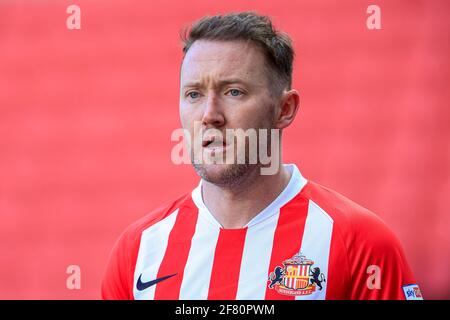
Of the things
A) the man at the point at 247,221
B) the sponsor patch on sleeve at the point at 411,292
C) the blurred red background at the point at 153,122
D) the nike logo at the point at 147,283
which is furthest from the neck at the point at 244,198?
the blurred red background at the point at 153,122

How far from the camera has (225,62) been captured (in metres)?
1.73

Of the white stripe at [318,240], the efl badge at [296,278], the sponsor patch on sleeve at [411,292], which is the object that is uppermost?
the white stripe at [318,240]

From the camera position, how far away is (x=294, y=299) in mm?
1666

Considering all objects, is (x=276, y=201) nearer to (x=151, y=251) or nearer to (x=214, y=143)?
(x=214, y=143)

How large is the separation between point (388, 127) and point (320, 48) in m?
0.55

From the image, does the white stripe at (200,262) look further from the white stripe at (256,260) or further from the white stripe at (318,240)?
the white stripe at (318,240)

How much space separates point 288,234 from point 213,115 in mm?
406

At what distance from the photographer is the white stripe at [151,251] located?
5.86 ft

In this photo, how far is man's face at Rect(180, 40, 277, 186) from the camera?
1685 mm

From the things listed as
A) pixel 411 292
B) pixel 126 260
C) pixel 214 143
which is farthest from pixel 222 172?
pixel 411 292

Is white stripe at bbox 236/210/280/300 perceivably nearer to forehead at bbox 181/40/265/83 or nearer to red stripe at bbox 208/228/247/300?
red stripe at bbox 208/228/247/300

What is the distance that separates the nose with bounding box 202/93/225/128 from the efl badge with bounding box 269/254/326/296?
0.43 metres

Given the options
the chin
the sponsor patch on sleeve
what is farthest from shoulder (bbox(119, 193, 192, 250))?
the sponsor patch on sleeve
